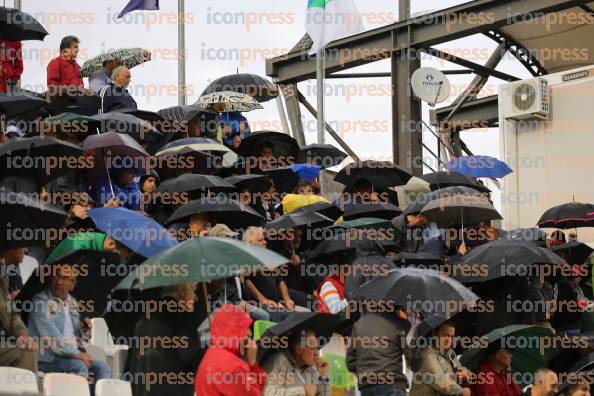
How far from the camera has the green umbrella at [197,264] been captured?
939cm

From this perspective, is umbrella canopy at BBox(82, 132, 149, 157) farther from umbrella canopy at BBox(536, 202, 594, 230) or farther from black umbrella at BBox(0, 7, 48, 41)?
umbrella canopy at BBox(536, 202, 594, 230)

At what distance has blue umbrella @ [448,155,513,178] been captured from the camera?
19.1 meters

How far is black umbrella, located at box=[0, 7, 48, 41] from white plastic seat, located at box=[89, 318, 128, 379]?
522cm

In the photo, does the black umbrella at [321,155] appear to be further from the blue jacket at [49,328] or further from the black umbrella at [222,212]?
the blue jacket at [49,328]

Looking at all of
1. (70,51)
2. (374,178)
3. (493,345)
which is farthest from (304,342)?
(70,51)

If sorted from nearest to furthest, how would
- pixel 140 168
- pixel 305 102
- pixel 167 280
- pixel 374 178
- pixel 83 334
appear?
pixel 167 280 → pixel 83 334 → pixel 140 168 → pixel 374 178 → pixel 305 102

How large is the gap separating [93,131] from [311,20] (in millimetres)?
7247

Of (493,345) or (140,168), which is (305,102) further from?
(493,345)

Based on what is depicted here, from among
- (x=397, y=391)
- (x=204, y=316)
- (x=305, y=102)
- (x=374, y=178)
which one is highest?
(x=305, y=102)

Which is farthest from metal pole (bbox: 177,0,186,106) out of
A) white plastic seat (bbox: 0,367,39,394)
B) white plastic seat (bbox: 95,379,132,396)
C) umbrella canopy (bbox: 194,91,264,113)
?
white plastic seat (bbox: 0,367,39,394)

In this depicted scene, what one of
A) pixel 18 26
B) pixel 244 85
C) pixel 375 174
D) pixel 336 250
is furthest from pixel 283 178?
pixel 18 26

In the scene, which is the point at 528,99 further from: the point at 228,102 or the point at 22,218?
the point at 22,218

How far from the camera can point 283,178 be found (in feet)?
57.1

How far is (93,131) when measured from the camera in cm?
1543
